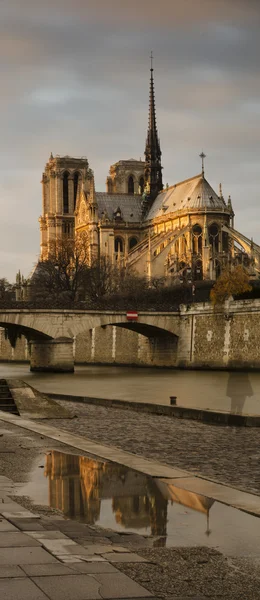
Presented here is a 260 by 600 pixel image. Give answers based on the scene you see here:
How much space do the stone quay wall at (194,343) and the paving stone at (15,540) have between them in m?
47.6

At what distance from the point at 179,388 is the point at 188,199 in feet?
261

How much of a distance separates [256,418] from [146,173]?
399ft

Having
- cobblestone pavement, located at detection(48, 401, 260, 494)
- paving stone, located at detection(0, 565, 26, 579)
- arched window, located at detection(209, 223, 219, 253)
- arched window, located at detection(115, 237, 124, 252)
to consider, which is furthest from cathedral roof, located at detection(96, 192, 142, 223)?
paving stone, located at detection(0, 565, 26, 579)

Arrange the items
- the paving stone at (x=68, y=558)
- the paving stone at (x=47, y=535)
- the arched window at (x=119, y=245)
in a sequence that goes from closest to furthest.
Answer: the paving stone at (x=68, y=558)
the paving stone at (x=47, y=535)
the arched window at (x=119, y=245)

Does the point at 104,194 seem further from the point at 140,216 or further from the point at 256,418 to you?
the point at 256,418

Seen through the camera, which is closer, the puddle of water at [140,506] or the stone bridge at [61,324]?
the puddle of water at [140,506]

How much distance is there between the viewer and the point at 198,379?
50062 mm

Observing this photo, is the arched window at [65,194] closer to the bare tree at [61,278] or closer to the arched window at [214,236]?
the arched window at [214,236]

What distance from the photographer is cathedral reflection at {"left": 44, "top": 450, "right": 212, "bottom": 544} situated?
8648 mm

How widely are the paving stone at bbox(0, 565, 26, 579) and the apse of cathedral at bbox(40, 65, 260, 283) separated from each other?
79.8 m

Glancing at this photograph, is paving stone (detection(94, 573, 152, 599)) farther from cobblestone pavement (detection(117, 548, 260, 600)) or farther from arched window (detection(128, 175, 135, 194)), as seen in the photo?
arched window (detection(128, 175, 135, 194))

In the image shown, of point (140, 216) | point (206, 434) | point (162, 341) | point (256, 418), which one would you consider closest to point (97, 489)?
point (206, 434)

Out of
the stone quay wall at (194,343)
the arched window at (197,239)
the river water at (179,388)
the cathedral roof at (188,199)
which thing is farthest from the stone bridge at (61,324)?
the cathedral roof at (188,199)

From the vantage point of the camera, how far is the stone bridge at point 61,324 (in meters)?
63.6
